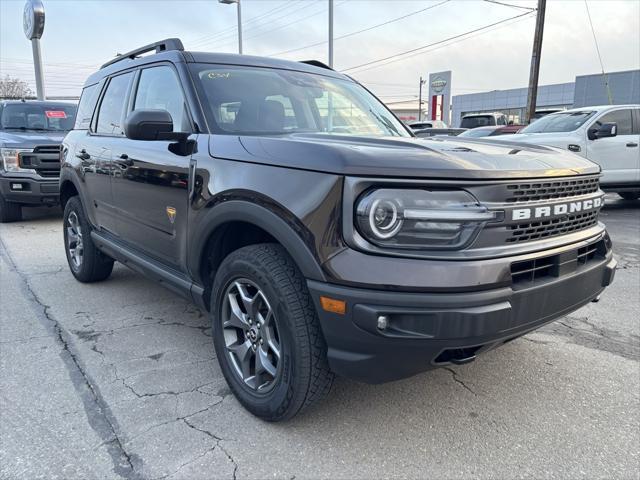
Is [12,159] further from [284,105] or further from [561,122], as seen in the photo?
[561,122]

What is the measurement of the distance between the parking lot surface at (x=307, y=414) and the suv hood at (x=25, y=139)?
16.9 feet

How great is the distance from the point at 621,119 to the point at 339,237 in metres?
9.35

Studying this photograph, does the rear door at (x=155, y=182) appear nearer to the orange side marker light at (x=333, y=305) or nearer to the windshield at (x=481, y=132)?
the orange side marker light at (x=333, y=305)

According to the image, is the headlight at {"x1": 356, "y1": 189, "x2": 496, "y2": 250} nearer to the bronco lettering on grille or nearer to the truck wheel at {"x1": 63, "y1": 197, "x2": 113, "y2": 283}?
the bronco lettering on grille

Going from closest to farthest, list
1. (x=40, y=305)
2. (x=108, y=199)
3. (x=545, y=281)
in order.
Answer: (x=545, y=281)
(x=108, y=199)
(x=40, y=305)

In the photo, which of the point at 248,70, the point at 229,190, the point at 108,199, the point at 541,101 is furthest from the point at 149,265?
the point at 541,101

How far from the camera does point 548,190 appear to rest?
2.29 metres

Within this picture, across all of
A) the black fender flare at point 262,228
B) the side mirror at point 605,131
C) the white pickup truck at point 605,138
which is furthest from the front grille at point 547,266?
the side mirror at point 605,131

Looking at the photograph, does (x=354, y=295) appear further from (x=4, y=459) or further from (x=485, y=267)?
(x=4, y=459)

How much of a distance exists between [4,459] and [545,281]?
2.48m

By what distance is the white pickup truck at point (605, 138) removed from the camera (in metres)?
8.91

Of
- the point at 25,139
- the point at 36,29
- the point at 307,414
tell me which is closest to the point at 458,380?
the point at 307,414

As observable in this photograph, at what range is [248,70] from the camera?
3428mm

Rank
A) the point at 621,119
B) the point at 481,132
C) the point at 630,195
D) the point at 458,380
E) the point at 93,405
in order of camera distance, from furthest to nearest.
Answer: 1. the point at 481,132
2. the point at 630,195
3. the point at 621,119
4. the point at 458,380
5. the point at 93,405
